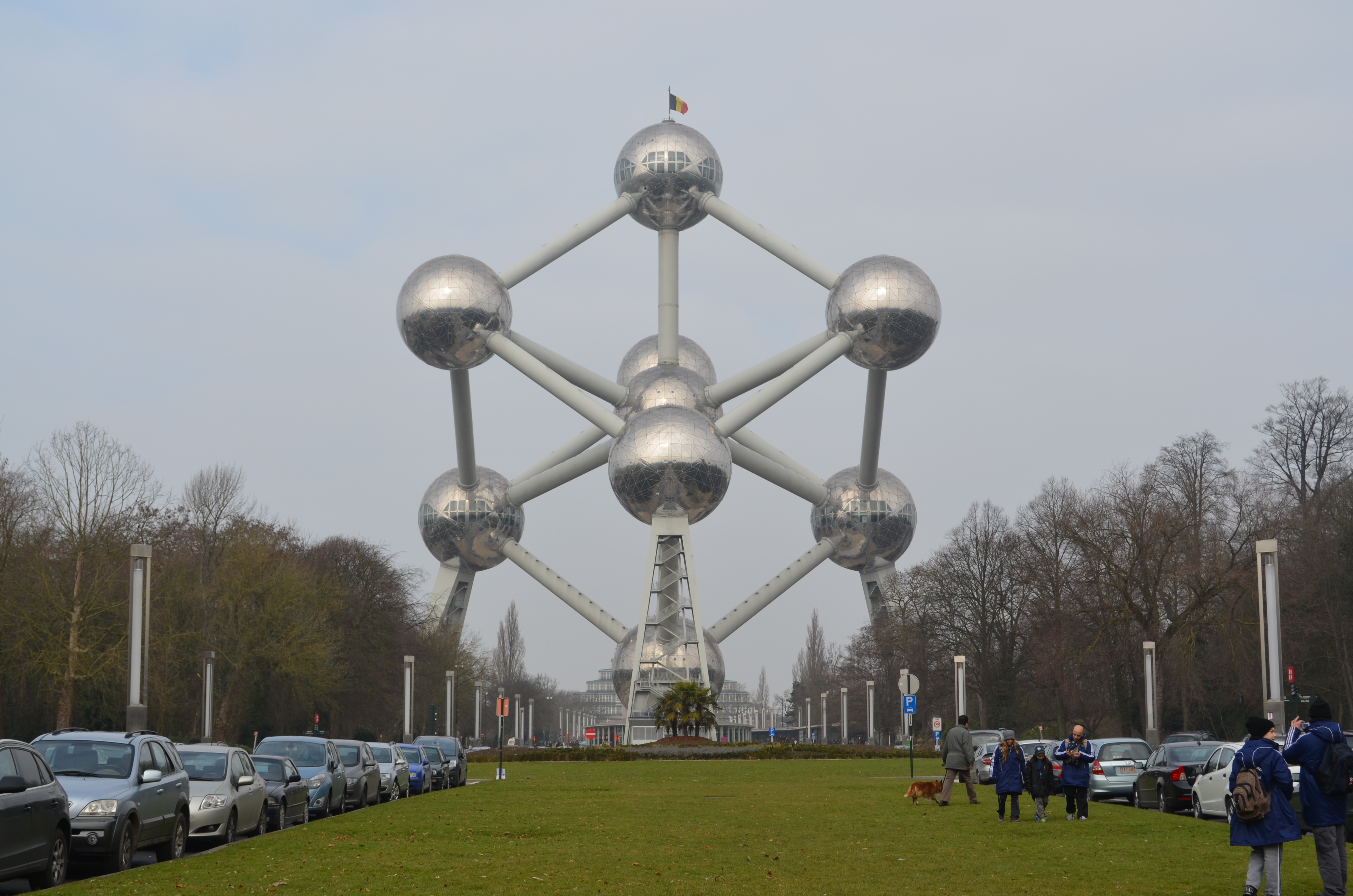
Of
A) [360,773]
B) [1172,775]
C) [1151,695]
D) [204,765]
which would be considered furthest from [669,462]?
[204,765]

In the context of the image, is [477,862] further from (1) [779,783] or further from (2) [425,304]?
(2) [425,304]

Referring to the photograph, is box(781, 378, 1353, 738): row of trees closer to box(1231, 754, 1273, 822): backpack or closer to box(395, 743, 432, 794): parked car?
box(395, 743, 432, 794): parked car

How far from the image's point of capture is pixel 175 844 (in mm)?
14844

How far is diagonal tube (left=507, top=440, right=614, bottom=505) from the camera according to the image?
196 feet

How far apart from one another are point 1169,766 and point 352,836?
1142 centimetres

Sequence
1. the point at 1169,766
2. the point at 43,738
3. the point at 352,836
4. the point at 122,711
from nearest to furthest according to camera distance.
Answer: the point at 43,738 < the point at 352,836 < the point at 1169,766 < the point at 122,711

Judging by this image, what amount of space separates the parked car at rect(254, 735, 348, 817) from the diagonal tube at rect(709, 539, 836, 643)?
127ft

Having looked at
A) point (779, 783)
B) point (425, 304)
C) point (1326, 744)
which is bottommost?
point (779, 783)

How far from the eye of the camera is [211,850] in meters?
15.7

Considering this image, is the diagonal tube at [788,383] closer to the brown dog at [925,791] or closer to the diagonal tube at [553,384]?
the diagonal tube at [553,384]

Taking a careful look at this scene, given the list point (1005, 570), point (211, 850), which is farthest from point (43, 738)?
point (1005, 570)

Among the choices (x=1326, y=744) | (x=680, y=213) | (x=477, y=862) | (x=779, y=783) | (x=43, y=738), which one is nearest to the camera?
(x=1326, y=744)

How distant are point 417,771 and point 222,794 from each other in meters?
12.8

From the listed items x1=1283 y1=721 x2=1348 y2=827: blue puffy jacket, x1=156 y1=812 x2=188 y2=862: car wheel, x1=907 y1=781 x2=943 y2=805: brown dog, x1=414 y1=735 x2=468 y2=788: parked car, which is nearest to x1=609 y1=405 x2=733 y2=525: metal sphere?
x1=414 y1=735 x2=468 y2=788: parked car
